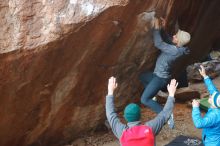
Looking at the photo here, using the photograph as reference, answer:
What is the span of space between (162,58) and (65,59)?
163 cm

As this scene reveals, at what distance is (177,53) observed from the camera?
708 cm

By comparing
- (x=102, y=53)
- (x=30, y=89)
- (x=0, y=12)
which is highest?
(x=0, y=12)

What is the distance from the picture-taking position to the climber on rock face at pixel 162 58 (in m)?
7.07

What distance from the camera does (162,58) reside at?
7.35 metres

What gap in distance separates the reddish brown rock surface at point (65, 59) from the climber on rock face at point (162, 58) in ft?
0.85

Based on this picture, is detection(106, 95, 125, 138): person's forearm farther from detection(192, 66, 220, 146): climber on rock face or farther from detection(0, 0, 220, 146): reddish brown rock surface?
detection(0, 0, 220, 146): reddish brown rock surface

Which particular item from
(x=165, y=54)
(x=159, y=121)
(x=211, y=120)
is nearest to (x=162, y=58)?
(x=165, y=54)

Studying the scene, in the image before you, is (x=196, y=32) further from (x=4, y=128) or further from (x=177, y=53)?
(x=4, y=128)

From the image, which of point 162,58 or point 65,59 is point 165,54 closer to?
point 162,58

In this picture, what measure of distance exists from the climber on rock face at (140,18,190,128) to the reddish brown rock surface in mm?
259

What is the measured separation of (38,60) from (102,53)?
1.09 metres

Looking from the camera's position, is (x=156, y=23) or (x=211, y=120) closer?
(x=211, y=120)

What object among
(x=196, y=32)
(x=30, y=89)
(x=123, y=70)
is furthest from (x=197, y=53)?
(x=30, y=89)

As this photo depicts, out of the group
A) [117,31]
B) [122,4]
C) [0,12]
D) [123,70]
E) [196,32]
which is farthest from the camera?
[196,32]
